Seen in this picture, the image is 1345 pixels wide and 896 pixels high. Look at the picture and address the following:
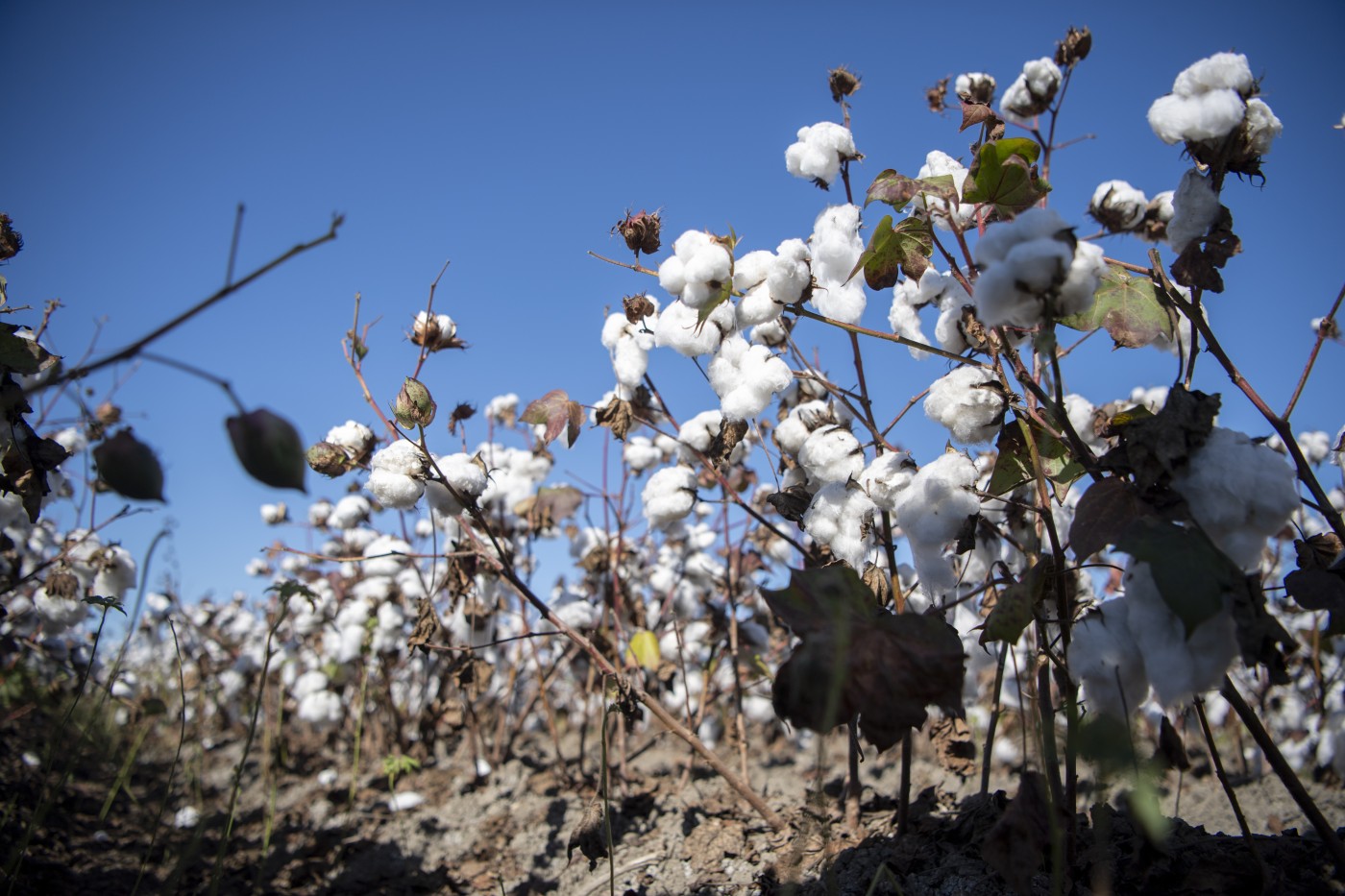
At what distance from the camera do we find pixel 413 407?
1647mm

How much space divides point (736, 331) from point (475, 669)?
1605 mm

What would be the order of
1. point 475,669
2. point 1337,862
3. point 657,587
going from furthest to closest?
point 657,587 → point 475,669 → point 1337,862

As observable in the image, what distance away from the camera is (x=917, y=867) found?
1515 millimetres

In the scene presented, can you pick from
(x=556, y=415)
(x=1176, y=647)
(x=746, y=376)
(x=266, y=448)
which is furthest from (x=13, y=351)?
(x=1176, y=647)

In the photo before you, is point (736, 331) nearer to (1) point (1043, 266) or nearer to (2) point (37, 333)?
(1) point (1043, 266)

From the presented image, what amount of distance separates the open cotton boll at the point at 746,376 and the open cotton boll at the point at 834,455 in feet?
0.45

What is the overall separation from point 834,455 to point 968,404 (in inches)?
13.9

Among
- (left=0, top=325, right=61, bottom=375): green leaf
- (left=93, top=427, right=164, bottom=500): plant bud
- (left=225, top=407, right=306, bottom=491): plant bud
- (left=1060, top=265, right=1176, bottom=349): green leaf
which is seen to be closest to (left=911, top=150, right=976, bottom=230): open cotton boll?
(left=1060, top=265, right=1176, bottom=349): green leaf

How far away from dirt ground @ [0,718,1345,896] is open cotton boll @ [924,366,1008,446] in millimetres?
609

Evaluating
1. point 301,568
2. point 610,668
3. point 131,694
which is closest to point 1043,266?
point 610,668

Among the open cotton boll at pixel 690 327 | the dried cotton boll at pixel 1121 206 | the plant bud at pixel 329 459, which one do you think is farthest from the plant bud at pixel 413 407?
the dried cotton boll at pixel 1121 206

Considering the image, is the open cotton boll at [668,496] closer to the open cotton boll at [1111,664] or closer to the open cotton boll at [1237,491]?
the open cotton boll at [1111,664]

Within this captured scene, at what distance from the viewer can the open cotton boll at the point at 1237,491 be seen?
98 cm

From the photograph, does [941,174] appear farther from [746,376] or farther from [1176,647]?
[1176,647]
